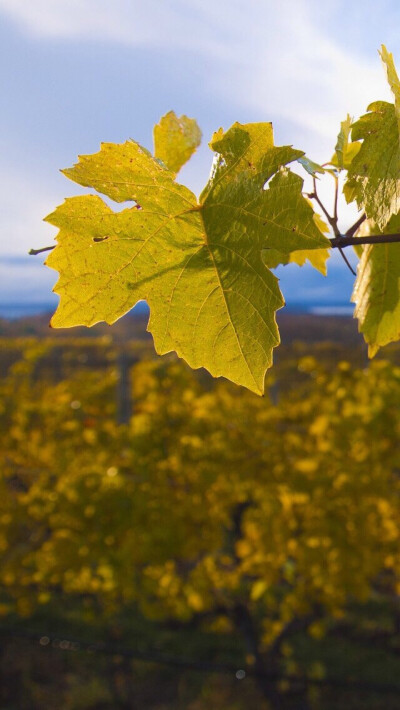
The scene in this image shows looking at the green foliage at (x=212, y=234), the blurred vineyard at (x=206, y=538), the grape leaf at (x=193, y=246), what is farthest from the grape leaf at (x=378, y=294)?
the blurred vineyard at (x=206, y=538)

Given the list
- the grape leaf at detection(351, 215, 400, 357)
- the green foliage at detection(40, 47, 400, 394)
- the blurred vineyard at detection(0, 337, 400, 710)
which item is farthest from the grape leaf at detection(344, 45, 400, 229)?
the blurred vineyard at detection(0, 337, 400, 710)

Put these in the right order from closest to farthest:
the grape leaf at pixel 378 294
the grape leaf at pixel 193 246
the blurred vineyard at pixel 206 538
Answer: the grape leaf at pixel 193 246
the grape leaf at pixel 378 294
the blurred vineyard at pixel 206 538

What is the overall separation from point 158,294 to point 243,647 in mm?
5614

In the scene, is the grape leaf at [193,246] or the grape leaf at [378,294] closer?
the grape leaf at [193,246]

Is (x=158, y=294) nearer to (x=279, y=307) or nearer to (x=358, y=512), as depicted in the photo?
(x=279, y=307)

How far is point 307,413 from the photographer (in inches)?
208

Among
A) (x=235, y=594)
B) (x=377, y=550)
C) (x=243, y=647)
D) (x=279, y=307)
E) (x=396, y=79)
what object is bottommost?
(x=243, y=647)

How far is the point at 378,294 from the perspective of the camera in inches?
30.3

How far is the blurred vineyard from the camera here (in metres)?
4.56

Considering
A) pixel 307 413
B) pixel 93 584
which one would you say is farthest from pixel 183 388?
pixel 93 584

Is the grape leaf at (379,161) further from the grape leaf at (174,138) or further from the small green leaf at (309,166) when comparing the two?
the grape leaf at (174,138)

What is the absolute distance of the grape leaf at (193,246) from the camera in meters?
0.57

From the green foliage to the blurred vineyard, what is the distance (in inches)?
142

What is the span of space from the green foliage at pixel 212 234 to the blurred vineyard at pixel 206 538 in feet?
11.8
